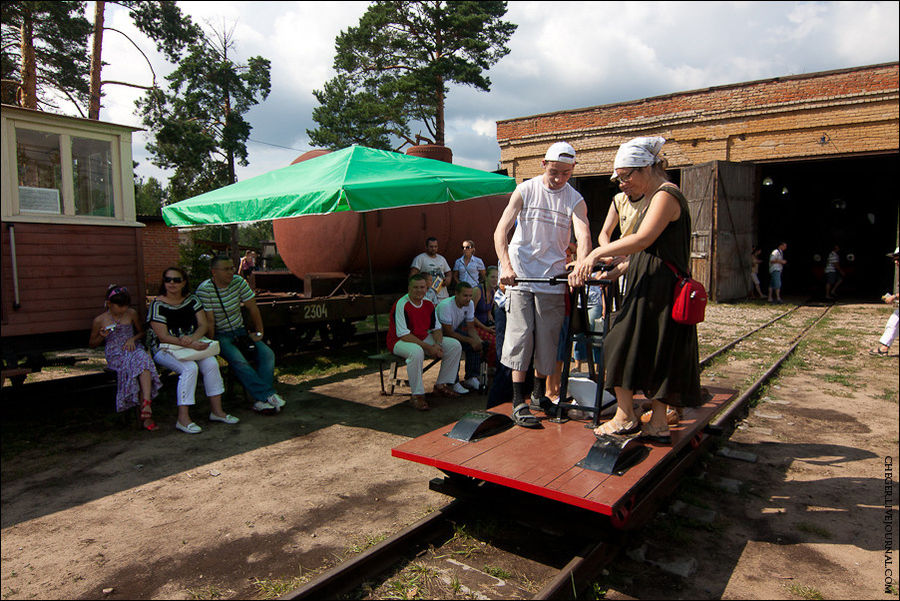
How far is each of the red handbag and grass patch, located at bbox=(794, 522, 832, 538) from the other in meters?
1.54

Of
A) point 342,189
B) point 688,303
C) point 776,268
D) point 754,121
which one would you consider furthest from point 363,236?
point 754,121

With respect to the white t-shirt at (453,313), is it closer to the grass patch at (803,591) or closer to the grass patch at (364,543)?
the grass patch at (364,543)

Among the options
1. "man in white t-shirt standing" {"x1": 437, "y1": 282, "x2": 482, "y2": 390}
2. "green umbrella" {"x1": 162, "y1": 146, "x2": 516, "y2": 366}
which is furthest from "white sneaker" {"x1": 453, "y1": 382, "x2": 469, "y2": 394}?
"green umbrella" {"x1": 162, "y1": 146, "x2": 516, "y2": 366}

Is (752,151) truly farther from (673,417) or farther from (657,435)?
(657,435)

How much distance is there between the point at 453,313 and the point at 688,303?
3928mm

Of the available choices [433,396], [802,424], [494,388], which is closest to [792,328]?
[802,424]

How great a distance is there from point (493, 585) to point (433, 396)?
384 cm

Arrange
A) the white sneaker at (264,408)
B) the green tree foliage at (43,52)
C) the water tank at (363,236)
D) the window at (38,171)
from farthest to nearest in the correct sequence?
1. the green tree foliage at (43,52)
2. the water tank at (363,236)
3. the white sneaker at (264,408)
4. the window at (38,171)

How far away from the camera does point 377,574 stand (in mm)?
2967

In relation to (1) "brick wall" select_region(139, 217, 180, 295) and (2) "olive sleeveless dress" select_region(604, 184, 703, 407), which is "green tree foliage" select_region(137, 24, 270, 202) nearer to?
(1) "brick wall" select_region(139, 217, 180, 295)

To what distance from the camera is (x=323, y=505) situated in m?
3.87

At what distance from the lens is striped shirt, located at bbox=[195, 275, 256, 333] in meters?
6.05

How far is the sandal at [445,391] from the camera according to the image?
6.66m

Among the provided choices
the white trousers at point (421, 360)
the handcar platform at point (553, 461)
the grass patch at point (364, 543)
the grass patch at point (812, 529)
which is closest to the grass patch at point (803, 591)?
the grass patch at point (812, 529)
